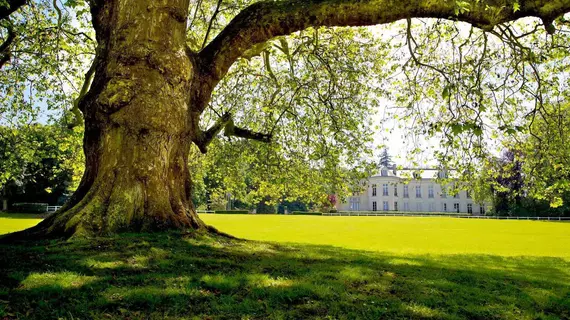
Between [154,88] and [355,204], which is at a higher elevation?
[154,88]

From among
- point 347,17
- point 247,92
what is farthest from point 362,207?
point 347,17

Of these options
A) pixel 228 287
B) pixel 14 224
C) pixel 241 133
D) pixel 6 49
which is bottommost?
pixel 14 224

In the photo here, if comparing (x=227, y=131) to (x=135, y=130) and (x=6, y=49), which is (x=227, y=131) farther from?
(x=6, y=49)

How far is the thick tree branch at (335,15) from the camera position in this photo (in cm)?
689

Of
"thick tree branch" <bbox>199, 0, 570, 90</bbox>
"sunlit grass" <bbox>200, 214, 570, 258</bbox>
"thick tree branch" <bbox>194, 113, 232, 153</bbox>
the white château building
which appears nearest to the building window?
the white château building

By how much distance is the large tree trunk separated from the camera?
6266mm

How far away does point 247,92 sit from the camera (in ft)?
46.9

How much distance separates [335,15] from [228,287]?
5.24 meters

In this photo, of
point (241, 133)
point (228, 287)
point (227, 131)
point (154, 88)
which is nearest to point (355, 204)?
point (241, 133)

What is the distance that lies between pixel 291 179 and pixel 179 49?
6.82m

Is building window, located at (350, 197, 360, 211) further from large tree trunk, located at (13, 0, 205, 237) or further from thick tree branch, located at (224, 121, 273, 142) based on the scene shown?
large tree trunk, located at (13, 0, 205, 237)

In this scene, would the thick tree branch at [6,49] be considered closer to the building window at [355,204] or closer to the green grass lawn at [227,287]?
the green grass lawn at [227,287]

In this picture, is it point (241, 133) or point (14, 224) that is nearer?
point (241, 133)

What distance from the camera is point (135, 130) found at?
6457 mm
